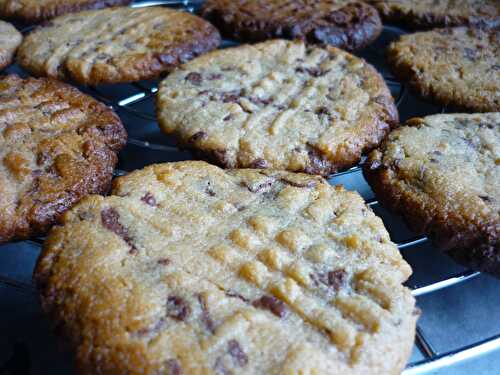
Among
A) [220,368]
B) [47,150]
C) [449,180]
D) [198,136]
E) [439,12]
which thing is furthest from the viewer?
[439,12]

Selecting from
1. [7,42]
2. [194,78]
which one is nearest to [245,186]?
[194,78]

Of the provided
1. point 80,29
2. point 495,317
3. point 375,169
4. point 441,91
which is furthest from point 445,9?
point 80,29

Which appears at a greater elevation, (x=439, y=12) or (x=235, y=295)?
(x=439, y=12)

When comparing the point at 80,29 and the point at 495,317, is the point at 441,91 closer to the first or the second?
the point at 495,317

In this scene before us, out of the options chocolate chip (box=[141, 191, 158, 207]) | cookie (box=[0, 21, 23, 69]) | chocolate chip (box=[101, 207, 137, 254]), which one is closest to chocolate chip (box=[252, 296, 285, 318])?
chocolate chip (box=[101, 207, 137, 254])

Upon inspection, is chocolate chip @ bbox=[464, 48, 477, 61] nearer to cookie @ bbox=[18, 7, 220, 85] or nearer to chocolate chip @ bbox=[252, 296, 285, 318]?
cookie @ bbox=[18, 7, 220, 85]

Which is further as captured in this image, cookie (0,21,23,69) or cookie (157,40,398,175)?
cookie (0,21,23,69)

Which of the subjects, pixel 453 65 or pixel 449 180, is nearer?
pixel 449 180

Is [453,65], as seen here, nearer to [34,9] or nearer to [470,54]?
[470,54]
